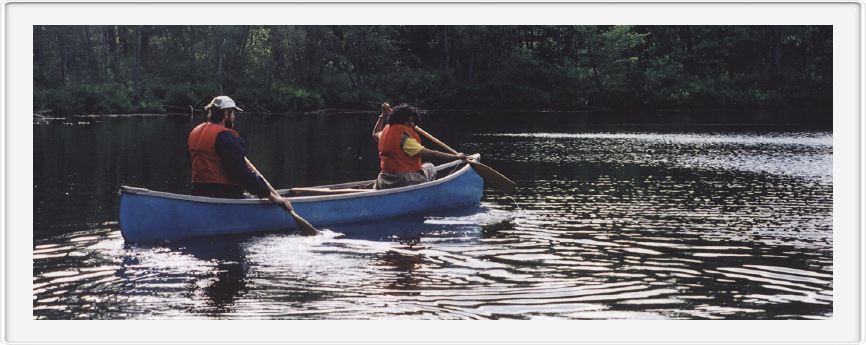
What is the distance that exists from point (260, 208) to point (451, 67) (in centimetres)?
4260

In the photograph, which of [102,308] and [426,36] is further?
[426,36]

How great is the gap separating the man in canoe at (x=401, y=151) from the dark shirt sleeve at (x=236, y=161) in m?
2.70

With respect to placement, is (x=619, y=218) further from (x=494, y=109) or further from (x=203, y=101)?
(x=494, y=109)

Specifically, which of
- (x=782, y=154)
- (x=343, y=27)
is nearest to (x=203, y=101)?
(x=343, y=27)

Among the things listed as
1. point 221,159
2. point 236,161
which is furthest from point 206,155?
point 236,161

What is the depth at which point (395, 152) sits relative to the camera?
14.7 m

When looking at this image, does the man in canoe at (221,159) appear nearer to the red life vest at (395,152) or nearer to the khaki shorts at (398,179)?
the red life vest at (395,152)

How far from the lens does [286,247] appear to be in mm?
12047

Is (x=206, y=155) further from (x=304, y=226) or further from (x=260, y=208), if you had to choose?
(x=304, y=226)

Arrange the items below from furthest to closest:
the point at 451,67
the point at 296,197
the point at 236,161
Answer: the point at 451,67 → the point at 296,197 → the point at 236,161

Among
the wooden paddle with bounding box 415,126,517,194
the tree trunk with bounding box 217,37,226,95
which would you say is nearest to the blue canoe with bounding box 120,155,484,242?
the wooden paddle with bounding box 415,126,517,194
